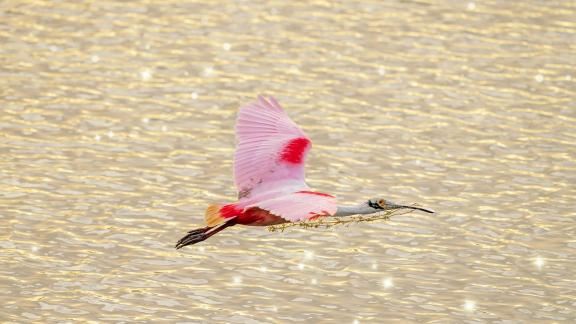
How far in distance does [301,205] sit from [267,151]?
1.97 m

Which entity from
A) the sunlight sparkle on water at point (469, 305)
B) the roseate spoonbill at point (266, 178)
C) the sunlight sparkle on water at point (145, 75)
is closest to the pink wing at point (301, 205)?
the roseate spoonbill at point (266, 178)

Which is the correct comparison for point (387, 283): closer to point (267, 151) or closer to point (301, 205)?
point (267, 151)

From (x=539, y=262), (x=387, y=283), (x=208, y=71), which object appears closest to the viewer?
(x=387, y=283)

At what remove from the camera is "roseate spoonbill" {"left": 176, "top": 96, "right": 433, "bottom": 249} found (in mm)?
14539

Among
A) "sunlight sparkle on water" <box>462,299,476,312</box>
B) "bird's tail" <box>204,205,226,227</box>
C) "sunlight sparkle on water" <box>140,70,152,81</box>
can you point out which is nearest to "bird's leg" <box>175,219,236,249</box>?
"bird's tail" <box>204,205,226,227</box>

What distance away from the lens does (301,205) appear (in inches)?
547

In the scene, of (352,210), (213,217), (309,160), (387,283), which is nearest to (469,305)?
(387,283)

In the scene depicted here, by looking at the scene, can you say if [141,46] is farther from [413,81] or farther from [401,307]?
[401,307]

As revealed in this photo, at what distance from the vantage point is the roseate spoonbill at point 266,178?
47.7ft

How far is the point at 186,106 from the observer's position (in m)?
24.3

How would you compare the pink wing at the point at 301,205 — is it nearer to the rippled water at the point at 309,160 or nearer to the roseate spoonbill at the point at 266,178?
the roseate spoonbill at the point at 266,178

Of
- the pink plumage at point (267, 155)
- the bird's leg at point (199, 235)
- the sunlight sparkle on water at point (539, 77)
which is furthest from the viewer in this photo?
the sunlight sparkle on water at point (539, 77)

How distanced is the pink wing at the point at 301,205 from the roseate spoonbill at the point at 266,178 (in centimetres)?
1

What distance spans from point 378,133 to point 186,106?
294 cm
